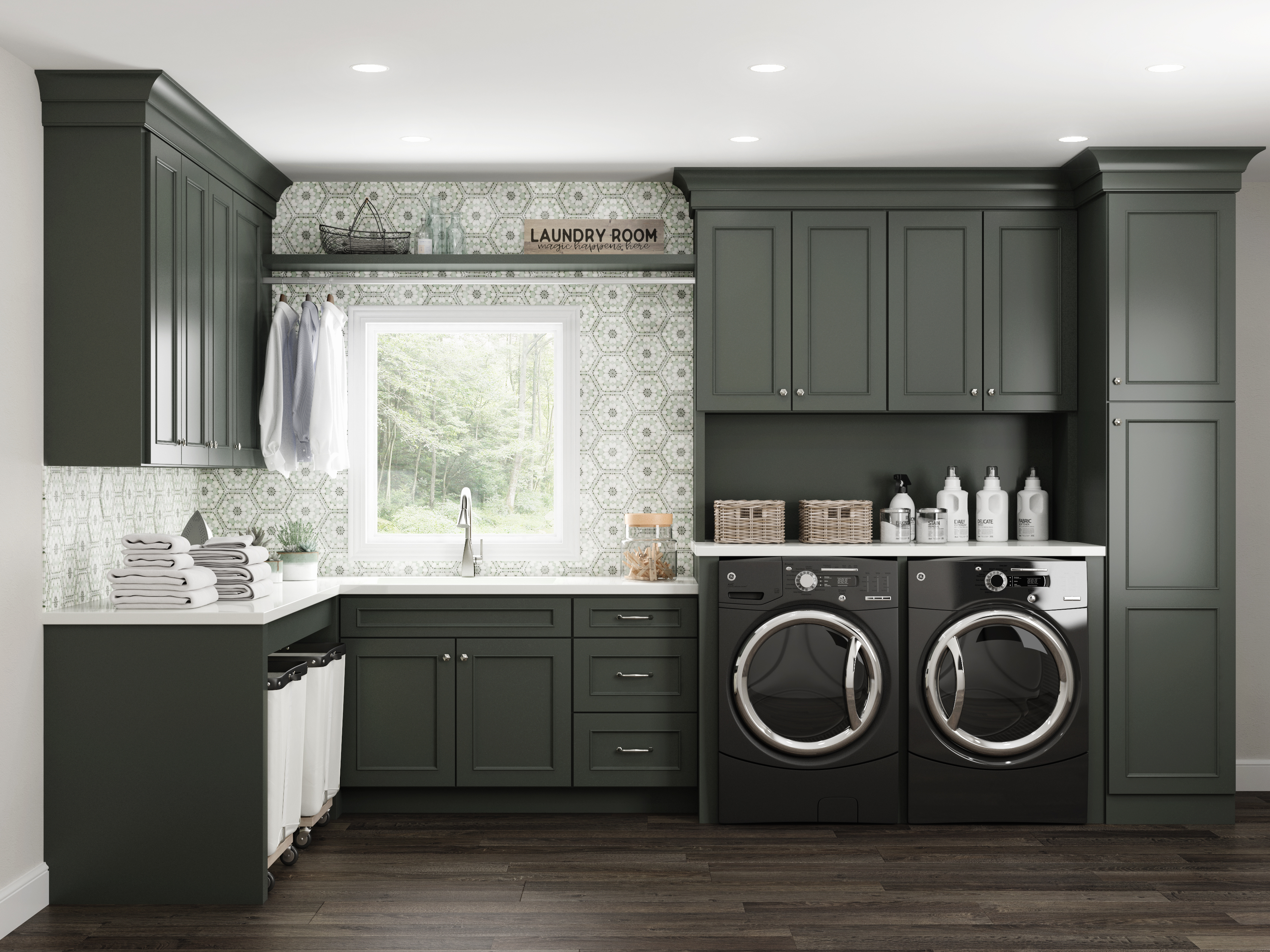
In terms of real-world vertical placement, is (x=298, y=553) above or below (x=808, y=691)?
above

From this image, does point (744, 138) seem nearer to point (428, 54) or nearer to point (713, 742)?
point (428, 54)

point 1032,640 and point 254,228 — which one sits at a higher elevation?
point 254,228

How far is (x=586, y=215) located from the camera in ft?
14.3

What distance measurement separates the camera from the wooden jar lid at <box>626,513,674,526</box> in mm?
4094

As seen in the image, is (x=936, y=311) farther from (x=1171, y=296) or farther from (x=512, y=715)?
(x=512, y=715)

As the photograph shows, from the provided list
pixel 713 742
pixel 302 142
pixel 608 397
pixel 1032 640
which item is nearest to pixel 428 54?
pixel 302 142

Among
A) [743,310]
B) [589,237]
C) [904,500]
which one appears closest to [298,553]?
[589,237]

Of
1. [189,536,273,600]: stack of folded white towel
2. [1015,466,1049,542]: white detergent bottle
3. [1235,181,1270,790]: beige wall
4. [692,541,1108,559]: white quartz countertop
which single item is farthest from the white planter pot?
[1235,181,1270,790]: beige wall

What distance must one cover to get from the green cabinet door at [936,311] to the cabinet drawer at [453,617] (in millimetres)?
1531

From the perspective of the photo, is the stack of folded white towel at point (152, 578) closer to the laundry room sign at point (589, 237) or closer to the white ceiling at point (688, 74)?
the white ceiling at point (688, 74)

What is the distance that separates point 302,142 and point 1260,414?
3.87m

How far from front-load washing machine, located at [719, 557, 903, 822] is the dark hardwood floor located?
0.12 meters

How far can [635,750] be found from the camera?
3.97m

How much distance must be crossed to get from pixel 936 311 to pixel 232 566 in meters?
2.69
